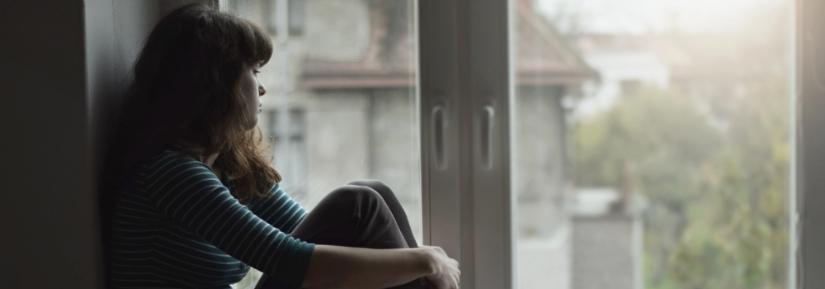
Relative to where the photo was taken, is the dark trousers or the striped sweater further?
the dark trousers

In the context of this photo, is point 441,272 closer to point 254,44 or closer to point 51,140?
point 254,44

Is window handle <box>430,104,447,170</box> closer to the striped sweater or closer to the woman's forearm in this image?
the woman's forearm

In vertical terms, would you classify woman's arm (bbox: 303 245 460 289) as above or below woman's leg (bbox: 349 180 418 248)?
below

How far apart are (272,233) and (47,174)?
0.37m

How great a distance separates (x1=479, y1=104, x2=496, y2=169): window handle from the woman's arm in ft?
0.99

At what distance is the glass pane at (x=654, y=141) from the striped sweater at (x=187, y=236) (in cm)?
58

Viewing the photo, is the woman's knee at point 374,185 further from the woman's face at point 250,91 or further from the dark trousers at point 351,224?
the woman's face at point 250,91

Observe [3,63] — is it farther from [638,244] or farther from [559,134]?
[638,244]

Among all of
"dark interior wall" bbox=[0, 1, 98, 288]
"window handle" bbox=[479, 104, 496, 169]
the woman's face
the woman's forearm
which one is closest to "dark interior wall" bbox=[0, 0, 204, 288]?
"dark interior wall" bbox=[0, 1, 98, 288]

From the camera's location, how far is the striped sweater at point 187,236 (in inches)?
49.3

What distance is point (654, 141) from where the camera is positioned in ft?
5.27

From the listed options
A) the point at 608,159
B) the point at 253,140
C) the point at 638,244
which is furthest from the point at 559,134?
the point at 253,140

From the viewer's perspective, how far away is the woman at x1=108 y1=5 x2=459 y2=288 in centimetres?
126

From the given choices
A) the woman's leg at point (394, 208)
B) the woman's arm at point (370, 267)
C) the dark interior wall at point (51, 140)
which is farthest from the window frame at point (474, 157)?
the dark interior wall at point (51, 140)
